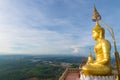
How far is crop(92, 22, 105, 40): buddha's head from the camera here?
6808 millimetres

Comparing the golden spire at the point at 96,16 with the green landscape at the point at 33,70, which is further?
the green landscape at the point at 33,70

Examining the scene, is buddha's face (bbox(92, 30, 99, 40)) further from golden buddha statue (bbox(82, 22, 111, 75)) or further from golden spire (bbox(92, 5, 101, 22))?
golden spire (bbox(92, 5, 101, 22))

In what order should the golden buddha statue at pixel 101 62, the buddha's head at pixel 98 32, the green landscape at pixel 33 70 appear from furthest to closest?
the green landscape at pixel 33 70 < the buddha's head at pixel 98 32 < the golden buddha statue at pixel 101 62

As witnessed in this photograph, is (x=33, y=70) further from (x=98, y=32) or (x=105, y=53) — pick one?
(x=105, y=53)

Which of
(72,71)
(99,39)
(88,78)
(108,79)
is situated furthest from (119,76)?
(72,71)

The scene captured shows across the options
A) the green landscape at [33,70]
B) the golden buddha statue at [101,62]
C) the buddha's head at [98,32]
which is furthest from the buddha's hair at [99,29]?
the green landscape at [33,70]

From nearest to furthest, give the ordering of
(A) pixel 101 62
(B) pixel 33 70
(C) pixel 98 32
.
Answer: (A) pixel 101 62, (C) pixel 98 32, (B) pixel 33 70

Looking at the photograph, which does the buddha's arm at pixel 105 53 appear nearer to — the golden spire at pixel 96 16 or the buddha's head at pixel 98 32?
the buddha's head at pixel 98 32

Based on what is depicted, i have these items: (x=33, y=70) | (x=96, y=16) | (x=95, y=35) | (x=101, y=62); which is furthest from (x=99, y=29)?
(x=33, y=70)

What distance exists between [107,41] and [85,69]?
965mm

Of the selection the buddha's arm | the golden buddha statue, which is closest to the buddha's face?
the golden buddha statue

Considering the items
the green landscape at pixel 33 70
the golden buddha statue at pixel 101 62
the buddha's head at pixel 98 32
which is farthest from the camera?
the green landscape at pixel 33 70

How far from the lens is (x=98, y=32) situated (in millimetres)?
6855

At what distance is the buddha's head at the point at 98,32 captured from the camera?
6.81 metres
